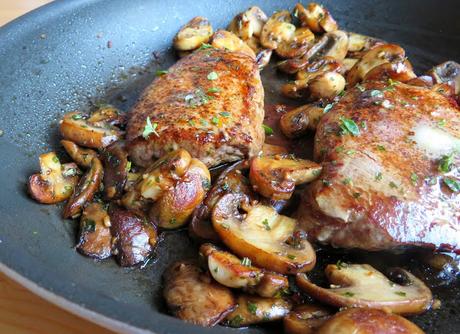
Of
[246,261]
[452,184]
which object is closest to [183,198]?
[246,261]

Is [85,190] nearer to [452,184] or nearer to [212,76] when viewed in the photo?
[212,76]

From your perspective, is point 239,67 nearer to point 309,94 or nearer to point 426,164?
point 309,94

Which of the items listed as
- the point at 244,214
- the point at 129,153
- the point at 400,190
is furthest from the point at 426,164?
the point at 129,153

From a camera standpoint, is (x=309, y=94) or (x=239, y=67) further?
(x=309, y=94)

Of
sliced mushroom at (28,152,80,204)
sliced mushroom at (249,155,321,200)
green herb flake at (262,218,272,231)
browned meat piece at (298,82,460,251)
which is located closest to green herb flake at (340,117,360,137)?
browned meat piece at (298,82,460,251)

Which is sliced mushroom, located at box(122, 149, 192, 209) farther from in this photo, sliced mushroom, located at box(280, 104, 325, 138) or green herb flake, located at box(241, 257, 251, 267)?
sliced mushroom, located at box(280, 104, 325, 138)
